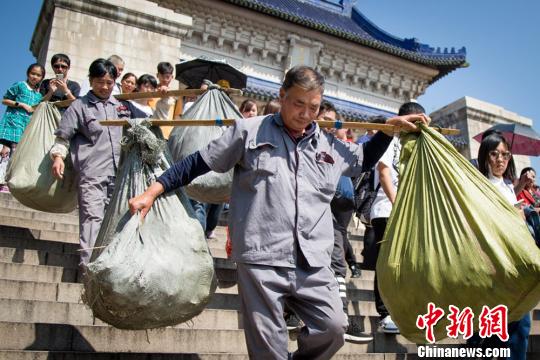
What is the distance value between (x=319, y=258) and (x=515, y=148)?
8550mm

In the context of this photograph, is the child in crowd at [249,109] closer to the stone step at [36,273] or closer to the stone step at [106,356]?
the stone step at [36,273]

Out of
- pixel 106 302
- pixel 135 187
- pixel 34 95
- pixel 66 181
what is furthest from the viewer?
pixel 34 95

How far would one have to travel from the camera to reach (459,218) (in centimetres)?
226

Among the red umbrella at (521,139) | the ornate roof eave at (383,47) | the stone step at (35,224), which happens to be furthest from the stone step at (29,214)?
the ornate roof eave at (383,47)

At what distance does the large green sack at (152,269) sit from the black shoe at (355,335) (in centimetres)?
155

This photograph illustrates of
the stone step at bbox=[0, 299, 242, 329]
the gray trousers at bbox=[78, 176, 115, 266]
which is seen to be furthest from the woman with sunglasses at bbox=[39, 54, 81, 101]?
the stone step at bbox=[0, 299, 242, 329]

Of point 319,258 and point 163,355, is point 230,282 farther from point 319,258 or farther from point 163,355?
point 319,258

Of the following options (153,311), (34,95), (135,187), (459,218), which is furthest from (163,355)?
(34,95)

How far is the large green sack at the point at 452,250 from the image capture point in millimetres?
2143

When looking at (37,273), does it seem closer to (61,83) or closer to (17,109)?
(61,83)

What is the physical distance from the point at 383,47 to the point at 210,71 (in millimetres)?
10868

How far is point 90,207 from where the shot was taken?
3.79 metres

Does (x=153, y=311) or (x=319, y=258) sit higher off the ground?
(x=319, y=258)

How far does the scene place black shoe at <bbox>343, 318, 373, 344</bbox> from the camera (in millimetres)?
3715
